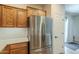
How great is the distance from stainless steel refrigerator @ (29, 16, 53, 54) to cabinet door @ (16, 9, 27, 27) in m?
0.23

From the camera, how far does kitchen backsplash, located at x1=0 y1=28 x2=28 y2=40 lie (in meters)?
3.30

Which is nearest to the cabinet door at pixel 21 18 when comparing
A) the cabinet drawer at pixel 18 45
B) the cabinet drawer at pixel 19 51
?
the cabinet drawer at pixel 18 45

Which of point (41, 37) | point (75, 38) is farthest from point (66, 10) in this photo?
point (41, 37)

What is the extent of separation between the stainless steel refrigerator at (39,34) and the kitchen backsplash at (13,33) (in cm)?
41

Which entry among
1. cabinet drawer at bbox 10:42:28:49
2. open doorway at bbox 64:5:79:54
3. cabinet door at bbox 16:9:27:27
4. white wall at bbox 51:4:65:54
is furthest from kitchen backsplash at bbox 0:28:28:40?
open doorway at bbox 64:5:79:54

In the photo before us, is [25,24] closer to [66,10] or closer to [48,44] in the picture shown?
[48,44]

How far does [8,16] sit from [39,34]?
1.06m

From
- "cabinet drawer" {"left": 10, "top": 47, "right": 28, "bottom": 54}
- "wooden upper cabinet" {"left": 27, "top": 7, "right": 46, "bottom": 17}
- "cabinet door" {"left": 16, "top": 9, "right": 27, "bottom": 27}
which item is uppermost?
"wooden upper cabinet" {"left": 27, "top": 7, "right": 46, "bottom": 17}

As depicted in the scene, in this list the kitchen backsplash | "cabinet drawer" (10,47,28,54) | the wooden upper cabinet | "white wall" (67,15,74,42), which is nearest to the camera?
"cabinet drawer" (10,47,28,54)

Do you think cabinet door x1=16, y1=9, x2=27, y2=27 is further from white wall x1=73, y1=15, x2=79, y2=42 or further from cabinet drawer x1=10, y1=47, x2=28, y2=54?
white wall x1=73, y1=15, x2=79, y2=42

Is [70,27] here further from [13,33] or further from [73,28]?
Answer: [13,33]

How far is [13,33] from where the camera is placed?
141 inches
